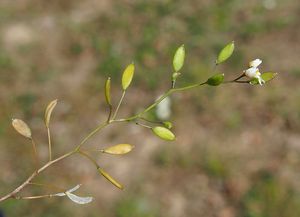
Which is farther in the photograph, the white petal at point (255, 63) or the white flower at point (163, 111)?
the white flower at point (163, 111)

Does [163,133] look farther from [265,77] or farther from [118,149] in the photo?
[265,77]

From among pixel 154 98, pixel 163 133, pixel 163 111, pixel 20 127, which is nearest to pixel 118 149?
pixel 163 133

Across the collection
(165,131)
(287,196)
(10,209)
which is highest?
(165,131)

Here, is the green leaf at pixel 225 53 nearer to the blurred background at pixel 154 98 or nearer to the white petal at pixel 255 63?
the white petal at pixel 255 63

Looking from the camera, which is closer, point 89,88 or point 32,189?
point 32,189

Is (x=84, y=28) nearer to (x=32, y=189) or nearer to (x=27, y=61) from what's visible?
(x=27, y=61)

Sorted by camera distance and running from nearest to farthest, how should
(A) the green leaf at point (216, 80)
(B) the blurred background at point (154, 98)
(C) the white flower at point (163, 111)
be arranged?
(A) the green leaf at point (216, 80)
(B) the blurred background at point (154, 98)
(C) the white flower at point (163, 111)

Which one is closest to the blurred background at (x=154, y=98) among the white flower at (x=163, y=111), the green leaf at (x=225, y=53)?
the white flower at (x=163, y=111)

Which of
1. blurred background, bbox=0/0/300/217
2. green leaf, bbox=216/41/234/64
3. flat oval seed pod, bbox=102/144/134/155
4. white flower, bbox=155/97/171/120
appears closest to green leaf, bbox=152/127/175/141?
flat oval seed pod, bbox=102/144/134/155

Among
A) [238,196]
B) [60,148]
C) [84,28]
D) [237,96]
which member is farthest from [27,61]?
[238,196]
